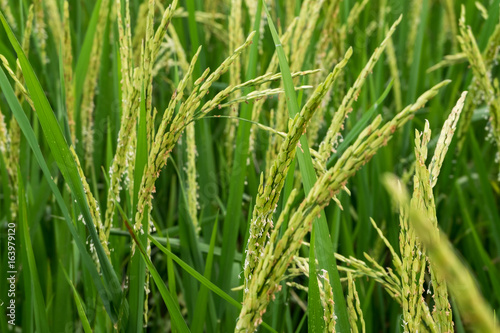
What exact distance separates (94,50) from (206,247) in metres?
0.51

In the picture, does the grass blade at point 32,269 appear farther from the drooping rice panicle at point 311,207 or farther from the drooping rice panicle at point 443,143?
the drooping rice panicle at point 443,143

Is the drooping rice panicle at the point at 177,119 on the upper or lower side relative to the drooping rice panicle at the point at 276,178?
upper

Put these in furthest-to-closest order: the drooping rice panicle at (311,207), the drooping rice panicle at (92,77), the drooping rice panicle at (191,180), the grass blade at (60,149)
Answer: the drooping rice panicle at (92,77) → the drooping rice panicle at (191,180) → the grass blade at (60,149) → the drooping rice panicle at (311,207)

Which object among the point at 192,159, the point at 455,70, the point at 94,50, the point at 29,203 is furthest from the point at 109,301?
the point at 455,70

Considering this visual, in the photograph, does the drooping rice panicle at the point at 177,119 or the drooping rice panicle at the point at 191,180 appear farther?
the drooping rice panicle at the point at 191,180

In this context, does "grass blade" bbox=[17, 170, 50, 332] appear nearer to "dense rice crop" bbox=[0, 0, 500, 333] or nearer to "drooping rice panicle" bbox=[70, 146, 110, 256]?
"dense rice crop" bbox=[0, 0, 500, 333]

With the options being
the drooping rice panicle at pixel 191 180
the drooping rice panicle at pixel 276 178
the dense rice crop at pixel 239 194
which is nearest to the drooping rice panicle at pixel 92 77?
the dense rice crop at pixel 239 194

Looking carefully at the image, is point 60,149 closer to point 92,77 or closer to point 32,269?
point 32,269

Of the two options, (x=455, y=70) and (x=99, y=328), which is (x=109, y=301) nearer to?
(x=99, y=328)

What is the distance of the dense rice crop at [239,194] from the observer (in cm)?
54

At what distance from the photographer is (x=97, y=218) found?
73cm

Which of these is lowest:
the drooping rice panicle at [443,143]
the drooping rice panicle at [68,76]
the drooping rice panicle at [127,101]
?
the drooping rice panicle at [443,143]

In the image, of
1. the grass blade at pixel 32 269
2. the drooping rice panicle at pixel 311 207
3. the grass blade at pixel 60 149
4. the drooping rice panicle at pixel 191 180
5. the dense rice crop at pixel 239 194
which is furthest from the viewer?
the drooping rice panicle at pixel 191 180

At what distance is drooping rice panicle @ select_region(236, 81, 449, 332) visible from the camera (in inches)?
16.5
